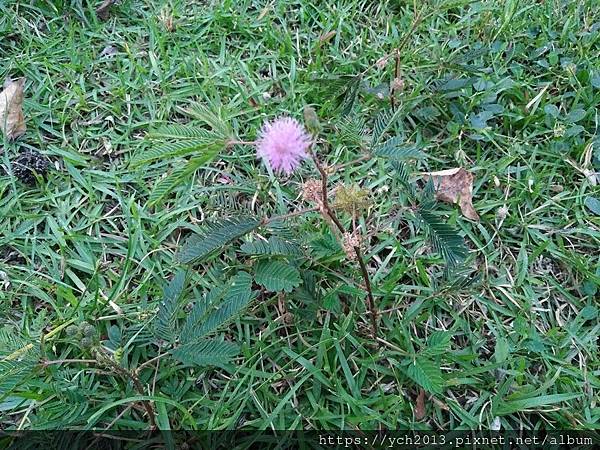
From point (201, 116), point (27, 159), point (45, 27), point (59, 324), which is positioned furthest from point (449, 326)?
point (45, 27)

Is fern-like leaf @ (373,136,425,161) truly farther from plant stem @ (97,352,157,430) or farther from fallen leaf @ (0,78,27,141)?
fallen leaf @ (0,78,27,141)

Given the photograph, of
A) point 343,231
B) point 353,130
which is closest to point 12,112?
point 353,130

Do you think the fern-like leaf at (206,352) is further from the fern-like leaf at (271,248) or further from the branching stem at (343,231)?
the branching stem at (343,231)

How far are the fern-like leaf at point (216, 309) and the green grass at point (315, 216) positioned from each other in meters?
0.15

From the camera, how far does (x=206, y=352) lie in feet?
4.31

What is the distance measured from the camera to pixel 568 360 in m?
1.50

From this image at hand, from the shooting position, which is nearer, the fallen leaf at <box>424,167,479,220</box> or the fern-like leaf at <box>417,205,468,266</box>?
the fern-like leaf at <box>417,205,468,266</box>

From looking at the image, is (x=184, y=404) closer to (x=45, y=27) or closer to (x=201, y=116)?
(x=201, y=116)

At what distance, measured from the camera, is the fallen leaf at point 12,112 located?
185cm

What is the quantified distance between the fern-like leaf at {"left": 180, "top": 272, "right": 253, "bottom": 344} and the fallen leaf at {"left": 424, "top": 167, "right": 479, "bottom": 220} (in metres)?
0.69

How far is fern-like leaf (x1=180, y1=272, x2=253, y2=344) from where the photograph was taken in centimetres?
133

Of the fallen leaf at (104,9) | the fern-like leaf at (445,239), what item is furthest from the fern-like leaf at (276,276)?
the fallen leaf at (104,9)

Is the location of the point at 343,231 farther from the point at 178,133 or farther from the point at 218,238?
the point at 178,133

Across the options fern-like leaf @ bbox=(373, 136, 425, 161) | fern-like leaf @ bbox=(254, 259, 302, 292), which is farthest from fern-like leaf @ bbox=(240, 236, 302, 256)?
fern-like leaf @ bbox=(373, 136, 425, 161)
